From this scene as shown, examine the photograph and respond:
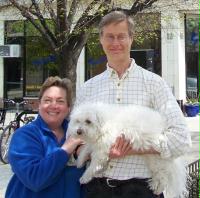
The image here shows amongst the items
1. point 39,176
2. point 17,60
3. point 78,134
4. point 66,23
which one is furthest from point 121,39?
point 17,60

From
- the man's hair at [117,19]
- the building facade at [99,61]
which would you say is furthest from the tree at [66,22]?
the building facade at [99,61]

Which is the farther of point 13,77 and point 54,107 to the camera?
point 13,77

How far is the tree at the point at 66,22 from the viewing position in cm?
1067

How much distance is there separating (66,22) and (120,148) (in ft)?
27.8

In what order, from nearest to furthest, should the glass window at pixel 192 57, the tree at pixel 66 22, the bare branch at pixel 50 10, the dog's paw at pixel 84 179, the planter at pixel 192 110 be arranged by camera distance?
the dog's paw at pixel 84 179
the tree at pixel 66 22
the bare branch at pixel 50 10
the planter at pixel 192 110
the glass window at pixel 192 57

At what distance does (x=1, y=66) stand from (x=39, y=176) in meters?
24.2

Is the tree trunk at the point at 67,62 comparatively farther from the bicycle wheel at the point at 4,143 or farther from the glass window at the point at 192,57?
the glass window at the point at 192,57

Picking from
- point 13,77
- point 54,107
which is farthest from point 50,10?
point 13,77

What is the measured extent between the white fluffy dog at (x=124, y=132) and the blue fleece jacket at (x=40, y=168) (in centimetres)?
14

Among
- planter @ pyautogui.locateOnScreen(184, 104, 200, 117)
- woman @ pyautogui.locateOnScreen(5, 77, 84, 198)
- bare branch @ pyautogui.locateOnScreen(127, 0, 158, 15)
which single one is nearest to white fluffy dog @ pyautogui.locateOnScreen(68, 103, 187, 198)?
woman @ pyautogui.locateOnScreen(5, 77, 84, 198)

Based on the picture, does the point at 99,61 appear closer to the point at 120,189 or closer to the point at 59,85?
the point at 59,85

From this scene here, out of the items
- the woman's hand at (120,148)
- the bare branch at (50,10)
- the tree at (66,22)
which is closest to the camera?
the woman's hand at (120,148)

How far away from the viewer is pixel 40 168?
2.93 m

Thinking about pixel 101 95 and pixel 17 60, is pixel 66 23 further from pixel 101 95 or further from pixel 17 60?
pixel 17 60
